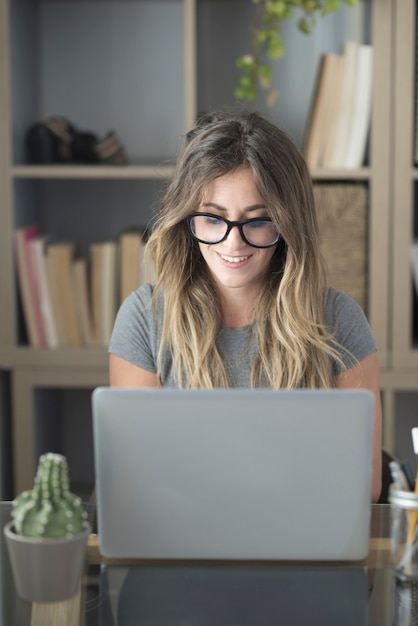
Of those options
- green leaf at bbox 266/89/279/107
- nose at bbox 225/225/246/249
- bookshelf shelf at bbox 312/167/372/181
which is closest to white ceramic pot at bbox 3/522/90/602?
nose at bbox 225/225/246/249

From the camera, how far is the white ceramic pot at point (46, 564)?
1.12 m

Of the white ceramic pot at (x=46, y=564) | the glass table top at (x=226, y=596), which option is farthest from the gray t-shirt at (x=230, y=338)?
the white ceramic pot at (x=46, y=564)

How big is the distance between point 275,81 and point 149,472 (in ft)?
6.64

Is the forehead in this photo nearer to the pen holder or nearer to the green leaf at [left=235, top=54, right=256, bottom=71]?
the pen holder

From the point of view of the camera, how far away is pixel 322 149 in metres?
2.72

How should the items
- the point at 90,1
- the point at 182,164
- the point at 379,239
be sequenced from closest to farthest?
the point at 182,164, the point at 379,239, the point at 90,1

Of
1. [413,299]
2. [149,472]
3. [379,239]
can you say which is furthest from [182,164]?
[413,299]

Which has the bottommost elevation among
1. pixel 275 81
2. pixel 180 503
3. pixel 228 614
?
pixel 228 614

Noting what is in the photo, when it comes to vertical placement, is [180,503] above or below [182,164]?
below

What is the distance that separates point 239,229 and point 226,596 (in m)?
0.68

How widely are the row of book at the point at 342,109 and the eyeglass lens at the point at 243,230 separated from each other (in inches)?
41.5

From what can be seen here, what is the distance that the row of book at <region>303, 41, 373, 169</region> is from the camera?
8.75ft

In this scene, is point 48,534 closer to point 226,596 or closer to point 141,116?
point 226,596

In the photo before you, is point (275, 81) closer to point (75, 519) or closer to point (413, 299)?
point (413, 299)
